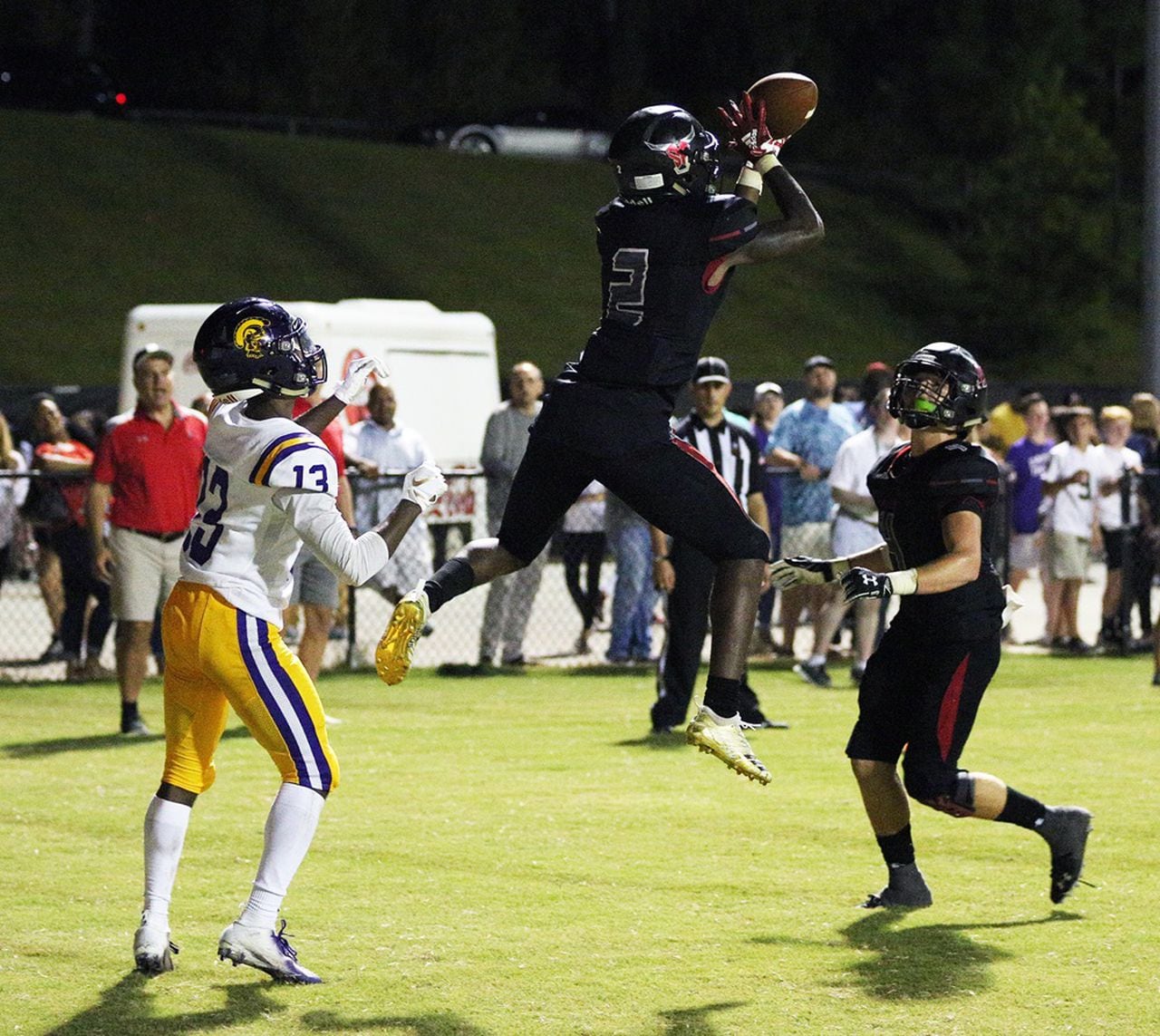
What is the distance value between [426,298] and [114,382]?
6914 millimetres

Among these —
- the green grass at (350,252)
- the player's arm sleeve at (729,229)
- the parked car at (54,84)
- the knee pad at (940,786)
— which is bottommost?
the knee pad at (940,786)

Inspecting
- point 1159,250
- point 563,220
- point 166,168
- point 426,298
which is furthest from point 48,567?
point 563,220

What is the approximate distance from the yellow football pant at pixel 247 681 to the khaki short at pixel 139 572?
5.46 meters

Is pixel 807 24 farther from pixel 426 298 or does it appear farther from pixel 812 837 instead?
pixel 812 837

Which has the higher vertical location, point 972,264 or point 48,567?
point 972,264

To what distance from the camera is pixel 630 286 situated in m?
6.38

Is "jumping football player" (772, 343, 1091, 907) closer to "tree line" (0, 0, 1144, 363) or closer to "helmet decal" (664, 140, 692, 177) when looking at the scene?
"helmet decal" (664, 140, 692, 177)

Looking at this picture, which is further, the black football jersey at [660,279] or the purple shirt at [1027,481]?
the purple shirt at [1027,481]

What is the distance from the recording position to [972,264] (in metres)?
41.3

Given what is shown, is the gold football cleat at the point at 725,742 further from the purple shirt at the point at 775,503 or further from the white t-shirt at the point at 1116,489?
the white t-shirt at the point at 1116,489

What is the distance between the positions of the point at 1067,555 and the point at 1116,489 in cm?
65

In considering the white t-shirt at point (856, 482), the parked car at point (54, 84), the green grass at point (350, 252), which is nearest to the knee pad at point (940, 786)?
the white t-shirt at point (856, 482)

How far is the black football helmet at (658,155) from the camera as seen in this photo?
249 inches

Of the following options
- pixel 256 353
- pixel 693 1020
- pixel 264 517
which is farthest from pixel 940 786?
pixel 256 353
